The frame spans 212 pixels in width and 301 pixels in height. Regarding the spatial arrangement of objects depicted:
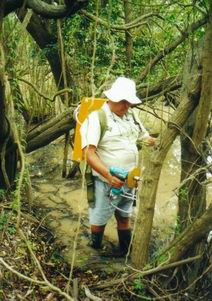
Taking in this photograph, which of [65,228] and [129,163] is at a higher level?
[129,163]

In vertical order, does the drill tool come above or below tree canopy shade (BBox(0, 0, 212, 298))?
below

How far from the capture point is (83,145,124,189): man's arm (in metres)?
3.77

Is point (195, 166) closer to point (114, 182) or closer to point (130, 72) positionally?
point (114, 182)

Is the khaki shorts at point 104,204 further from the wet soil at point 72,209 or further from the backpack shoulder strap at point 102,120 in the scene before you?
the backpack shoulder strap at point 102,120

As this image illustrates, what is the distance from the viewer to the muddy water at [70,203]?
4742 millimetres

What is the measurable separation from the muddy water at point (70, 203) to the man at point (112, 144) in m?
0.21

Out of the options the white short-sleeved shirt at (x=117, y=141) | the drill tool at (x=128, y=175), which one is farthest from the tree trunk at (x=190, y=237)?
the white short-sleeved shirt at (x=117, y=141)

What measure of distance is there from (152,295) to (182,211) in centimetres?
70

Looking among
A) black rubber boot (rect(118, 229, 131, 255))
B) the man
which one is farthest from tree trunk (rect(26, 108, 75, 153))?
black rubber boot (rect(118, 229, 131, 255))

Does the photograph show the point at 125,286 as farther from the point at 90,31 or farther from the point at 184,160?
the point at 90,31

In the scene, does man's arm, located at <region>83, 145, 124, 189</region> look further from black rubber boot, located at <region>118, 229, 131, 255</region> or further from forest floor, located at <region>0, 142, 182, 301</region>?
black rubber boot, located at <region>118, 229, 131, 255</region>

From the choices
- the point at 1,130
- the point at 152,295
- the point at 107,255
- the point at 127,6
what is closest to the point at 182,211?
the point at 152,295

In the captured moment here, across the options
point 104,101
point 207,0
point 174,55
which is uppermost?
point 207,0

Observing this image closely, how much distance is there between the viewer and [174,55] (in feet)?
18.2
